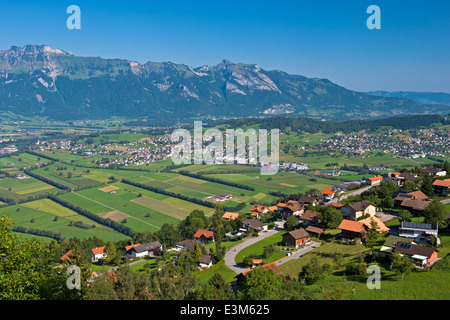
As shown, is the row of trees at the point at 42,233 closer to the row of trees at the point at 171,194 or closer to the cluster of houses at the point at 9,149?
the row of trees at the point at 171,194

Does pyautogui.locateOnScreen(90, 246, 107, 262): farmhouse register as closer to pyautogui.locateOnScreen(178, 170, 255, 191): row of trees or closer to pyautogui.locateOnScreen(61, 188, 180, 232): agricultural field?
pyautogui.locateOnScreen(61, 188, 180, 232): agricultural field

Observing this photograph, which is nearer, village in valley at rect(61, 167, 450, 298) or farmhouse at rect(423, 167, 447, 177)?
village in valley at rect(61, 167, 450, 298)

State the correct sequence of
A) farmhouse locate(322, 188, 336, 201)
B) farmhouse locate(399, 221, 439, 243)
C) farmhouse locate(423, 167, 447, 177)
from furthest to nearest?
farmhouse locate(322, 188, 336, 201) < farmhouse locate(423, 167, 447, 177) < farmhouse locate(399, 221, 439, 243)

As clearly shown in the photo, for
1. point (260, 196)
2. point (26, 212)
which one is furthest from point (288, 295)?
point (26, 212)

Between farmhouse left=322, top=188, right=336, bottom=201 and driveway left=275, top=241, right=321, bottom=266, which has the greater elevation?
farmhouse left=322, top=188, right=336, bottom=201

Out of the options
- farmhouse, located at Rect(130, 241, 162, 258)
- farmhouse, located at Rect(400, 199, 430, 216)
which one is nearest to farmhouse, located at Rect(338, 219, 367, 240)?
farmhouse, located at Rect(400, 199, 430, 216)

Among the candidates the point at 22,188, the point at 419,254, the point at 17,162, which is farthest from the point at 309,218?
the point at 17,162
